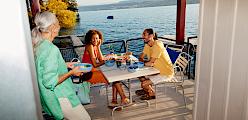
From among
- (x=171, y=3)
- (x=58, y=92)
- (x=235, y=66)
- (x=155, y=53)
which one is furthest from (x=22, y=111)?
(x=171, y=3)

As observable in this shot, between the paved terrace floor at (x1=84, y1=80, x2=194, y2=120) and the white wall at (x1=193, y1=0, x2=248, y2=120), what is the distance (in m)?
2.17

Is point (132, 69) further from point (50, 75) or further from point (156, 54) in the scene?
point (50, 75)

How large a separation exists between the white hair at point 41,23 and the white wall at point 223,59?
3.96ft

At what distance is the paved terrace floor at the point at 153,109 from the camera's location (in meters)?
3.49

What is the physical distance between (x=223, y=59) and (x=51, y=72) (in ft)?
4.11

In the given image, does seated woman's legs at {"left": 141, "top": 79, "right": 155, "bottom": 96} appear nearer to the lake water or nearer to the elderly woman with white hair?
the elderly woman with white hair

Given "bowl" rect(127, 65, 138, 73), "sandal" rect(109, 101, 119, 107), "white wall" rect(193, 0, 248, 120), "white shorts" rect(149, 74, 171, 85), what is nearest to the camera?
"white wall" rect(193, 0, 248, 120)

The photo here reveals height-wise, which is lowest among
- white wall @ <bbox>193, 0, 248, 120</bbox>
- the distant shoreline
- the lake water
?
the lake water

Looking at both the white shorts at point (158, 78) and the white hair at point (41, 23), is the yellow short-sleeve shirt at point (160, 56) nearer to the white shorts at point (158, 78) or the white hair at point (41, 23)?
the white shorts at point (158, 78)

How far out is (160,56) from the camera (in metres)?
3.55

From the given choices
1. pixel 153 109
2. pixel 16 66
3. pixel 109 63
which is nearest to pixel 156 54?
pixel 109 63

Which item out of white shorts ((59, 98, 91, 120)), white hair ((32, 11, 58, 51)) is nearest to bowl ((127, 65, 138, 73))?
white shorts ((59, 98, 91, 120))

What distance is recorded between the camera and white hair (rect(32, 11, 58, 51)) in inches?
74.1

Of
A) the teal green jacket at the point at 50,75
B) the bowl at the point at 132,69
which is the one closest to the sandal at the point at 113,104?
the bowl at the point at 132,69
